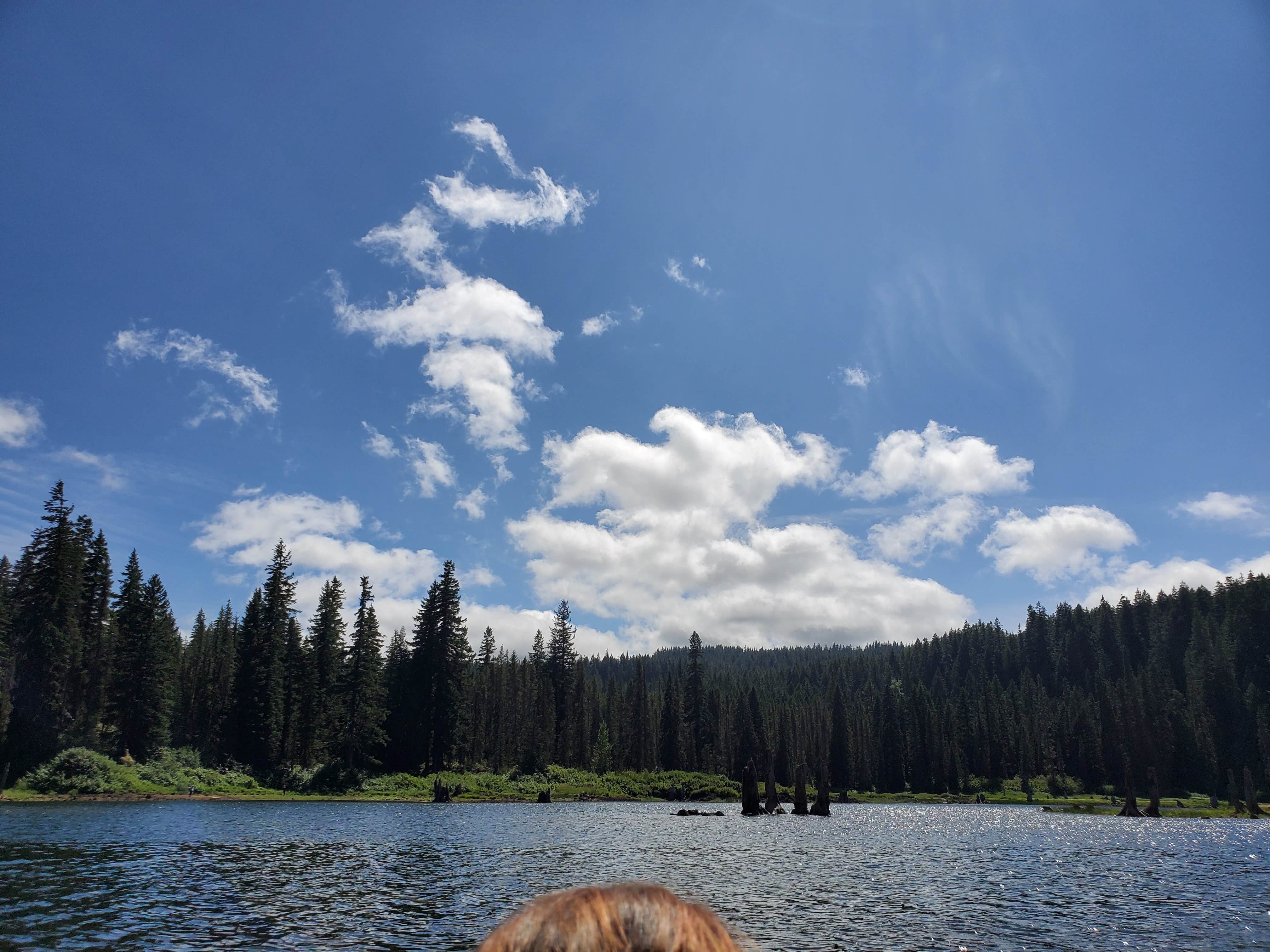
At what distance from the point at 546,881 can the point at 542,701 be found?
9830 cm

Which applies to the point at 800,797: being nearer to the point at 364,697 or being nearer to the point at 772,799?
the point at 772,799

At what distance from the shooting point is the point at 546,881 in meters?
24.8

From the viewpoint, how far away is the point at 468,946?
16312 mm

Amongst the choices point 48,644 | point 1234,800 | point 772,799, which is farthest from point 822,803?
point 48,644

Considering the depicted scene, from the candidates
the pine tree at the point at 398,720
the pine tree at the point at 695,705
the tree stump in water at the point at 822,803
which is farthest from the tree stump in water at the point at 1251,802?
the pine tree at the point at 398,720

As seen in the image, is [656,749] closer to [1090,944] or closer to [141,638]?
[141,638]

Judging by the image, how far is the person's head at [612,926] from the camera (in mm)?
1523

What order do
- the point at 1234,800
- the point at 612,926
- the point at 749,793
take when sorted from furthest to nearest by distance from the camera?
the point at 1234,800
the point at 749,793
the point at 612,926

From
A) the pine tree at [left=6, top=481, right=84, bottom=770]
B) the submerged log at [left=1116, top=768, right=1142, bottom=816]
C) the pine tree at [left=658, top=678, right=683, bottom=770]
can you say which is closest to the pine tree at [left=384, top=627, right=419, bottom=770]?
the pine tree at [left=6, top=481, right=84, bottom=770]

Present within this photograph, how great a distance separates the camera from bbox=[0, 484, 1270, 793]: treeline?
7300 centimetres

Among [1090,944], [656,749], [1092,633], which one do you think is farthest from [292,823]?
[1092,633]

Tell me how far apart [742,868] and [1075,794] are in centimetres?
13602

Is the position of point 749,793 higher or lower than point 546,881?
lower

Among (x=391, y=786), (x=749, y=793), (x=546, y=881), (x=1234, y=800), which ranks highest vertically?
(x=546, y=881)
